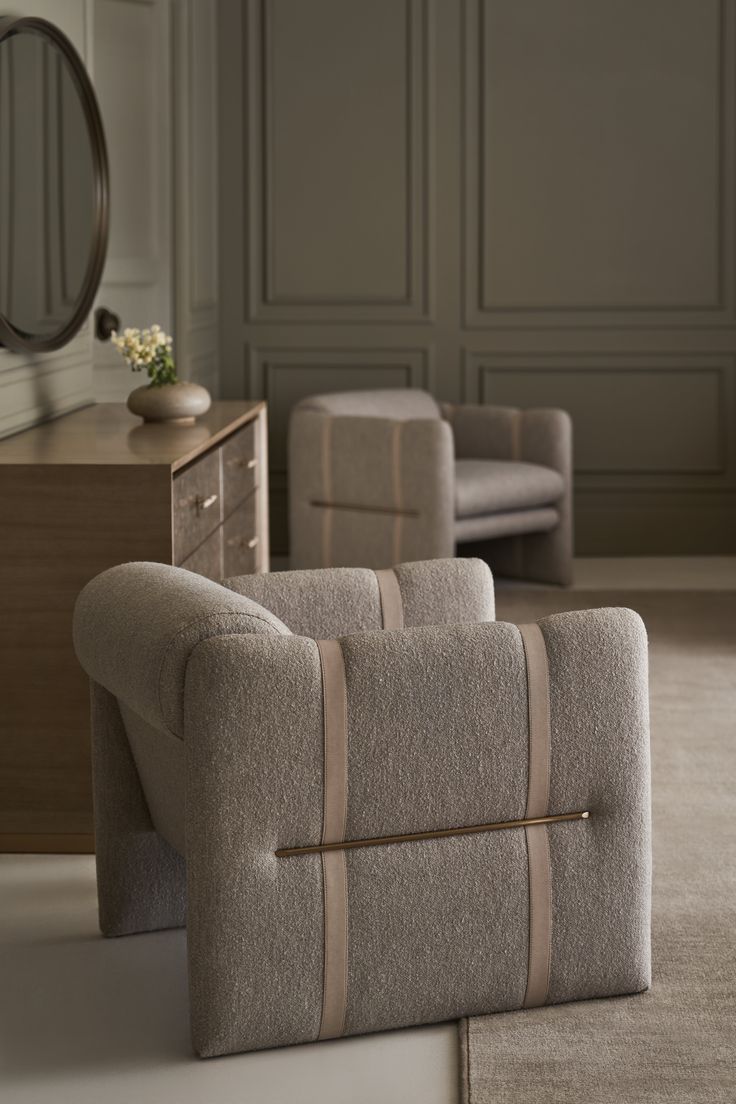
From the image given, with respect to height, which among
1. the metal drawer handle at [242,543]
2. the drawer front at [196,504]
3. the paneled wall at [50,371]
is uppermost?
the paneled wall at [50,371]

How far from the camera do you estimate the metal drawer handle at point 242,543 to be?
3.71m

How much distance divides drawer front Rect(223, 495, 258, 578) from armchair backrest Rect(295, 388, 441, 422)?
1.46 meters

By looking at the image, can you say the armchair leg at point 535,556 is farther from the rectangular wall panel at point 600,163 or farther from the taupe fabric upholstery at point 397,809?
the taupe fabric upholstery at point 397,809

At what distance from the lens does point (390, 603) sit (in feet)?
8.51

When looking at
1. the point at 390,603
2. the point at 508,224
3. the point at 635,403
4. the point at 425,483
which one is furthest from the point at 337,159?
the point at 390,603

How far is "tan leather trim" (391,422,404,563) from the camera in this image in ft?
16.9

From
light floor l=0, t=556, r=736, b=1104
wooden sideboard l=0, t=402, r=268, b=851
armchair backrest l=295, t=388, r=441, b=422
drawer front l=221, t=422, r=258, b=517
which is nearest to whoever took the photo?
light floor l=0, t=556, r=736, b=1104

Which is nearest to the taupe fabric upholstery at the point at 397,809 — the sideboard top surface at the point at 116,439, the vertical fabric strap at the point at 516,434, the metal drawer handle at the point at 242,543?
the sideboard top surface at the point at 116,439

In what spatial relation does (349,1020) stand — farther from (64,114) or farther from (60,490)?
(64,114)

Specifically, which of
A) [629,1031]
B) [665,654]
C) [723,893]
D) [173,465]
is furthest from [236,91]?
[629,1031]

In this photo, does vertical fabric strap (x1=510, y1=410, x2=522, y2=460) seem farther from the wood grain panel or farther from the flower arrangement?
the wood grain panel

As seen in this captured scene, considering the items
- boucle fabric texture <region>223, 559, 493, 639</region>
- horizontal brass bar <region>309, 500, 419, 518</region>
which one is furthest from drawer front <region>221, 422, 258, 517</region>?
horizontal brass bar <region>309, 500, 419, 518</region>

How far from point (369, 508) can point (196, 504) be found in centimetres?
213

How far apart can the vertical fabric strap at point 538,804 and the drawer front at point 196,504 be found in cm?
99
